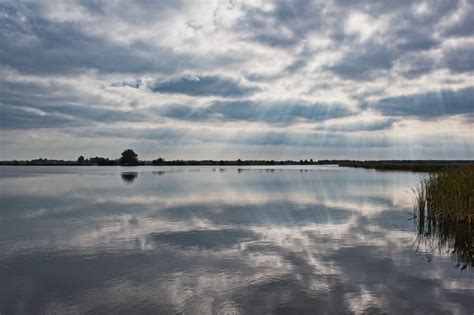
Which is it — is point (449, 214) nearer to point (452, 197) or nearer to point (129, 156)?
point (452, 197)

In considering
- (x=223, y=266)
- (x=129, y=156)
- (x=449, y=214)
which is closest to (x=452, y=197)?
(x=449, y=214)

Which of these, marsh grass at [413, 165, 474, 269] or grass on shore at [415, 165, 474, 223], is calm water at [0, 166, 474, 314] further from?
grass on shore at [415, 165, 474, 223]

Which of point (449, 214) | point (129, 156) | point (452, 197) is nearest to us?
point (452, 197)

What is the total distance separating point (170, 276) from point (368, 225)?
1017cm

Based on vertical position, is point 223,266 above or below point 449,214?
below

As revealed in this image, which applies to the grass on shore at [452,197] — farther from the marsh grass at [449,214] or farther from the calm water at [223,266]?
the calm water at [223,266]

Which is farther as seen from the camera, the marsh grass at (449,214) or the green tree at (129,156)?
the green tree at (129,156)

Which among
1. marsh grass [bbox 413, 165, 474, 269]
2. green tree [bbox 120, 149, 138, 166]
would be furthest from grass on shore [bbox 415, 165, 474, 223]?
green tree [bbox 120, 149, 138, 166]

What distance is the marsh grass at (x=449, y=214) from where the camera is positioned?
42.4 feet

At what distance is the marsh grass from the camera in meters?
12.9

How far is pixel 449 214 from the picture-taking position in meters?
16.3

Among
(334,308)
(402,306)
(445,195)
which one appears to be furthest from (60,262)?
(445,195)

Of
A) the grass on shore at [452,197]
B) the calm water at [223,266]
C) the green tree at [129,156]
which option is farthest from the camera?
the green tree at [129,156]

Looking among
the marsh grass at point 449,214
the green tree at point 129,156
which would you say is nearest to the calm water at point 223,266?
the marsh grass at point 449,214
